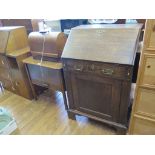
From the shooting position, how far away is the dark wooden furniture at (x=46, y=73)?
169 cm

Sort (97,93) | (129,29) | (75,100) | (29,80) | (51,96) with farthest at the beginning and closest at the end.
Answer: (51,96) → (29,80) → (75,100) → (97,93) → (129,29)

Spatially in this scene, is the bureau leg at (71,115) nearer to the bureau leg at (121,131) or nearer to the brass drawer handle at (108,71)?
the bureau leg at (121,131)

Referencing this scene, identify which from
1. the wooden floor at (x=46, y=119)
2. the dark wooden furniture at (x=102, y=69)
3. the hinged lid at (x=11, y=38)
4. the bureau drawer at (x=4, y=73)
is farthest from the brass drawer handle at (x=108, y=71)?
the bureau drawer at (x=4, y=73)

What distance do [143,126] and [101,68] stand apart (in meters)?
0.69

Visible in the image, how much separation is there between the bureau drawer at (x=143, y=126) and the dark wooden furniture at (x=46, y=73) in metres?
0.83

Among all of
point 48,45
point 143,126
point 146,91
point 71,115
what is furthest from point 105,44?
point 71,115

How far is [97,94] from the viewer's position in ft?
4.85

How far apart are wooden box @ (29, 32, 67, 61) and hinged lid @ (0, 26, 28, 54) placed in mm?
395

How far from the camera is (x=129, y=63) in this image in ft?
3.76

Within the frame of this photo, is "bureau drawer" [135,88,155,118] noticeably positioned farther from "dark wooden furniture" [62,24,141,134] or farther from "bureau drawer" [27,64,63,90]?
"bureau drawer" [27,64,63,90]

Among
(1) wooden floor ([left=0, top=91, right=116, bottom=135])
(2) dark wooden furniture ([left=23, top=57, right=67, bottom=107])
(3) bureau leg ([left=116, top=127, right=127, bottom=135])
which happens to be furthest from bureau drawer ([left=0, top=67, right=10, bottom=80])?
(3) bureau leg ([left=116, top=127, right=127, bottom=135])
